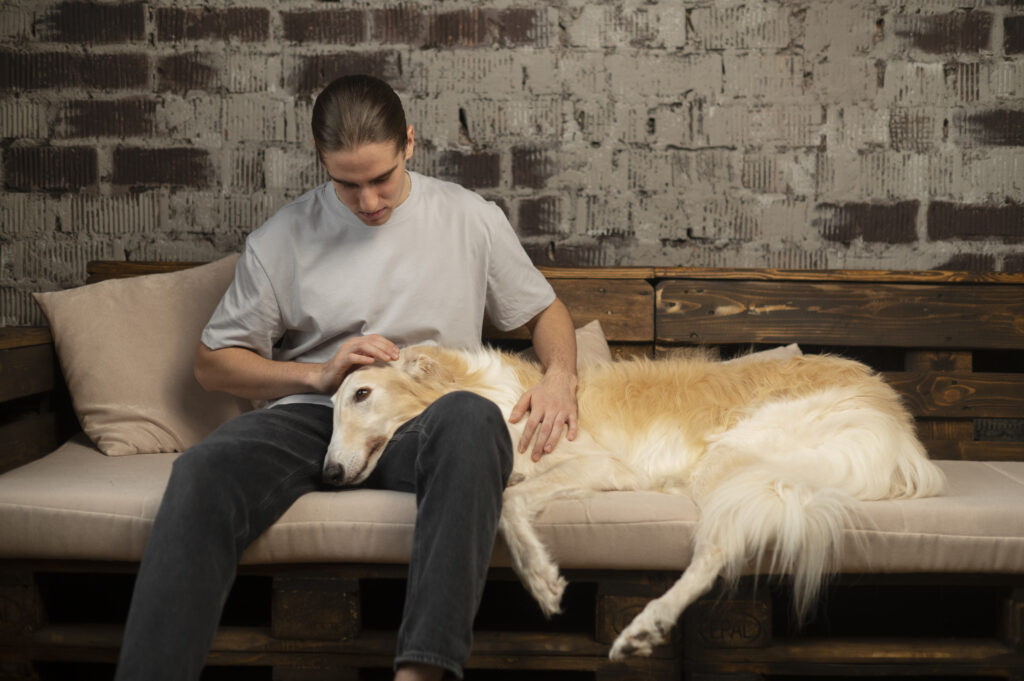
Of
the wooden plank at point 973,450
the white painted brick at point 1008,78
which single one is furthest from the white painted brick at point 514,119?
the wooden plank at point 973,450

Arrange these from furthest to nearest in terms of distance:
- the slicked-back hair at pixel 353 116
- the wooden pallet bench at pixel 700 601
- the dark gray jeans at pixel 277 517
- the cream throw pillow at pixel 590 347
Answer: the cream throw pillow at pixel 590 347, the slicked-back hair at pixel 353 116, the wooden pallet bench at pixel 700 601, the dark gray jeans at pixel 277 517

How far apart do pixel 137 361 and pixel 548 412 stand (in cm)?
114

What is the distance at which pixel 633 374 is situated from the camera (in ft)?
6.91

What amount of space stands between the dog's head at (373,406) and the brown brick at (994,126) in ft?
6.11

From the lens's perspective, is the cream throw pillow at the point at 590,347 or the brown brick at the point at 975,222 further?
the brown brick at the point at 975,222

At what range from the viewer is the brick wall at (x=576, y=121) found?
2.56 m

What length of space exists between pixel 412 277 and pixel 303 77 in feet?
3.20

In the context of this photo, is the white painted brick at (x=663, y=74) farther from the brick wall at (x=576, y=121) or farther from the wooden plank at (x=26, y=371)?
the wooden plank at (x=26, y=371)

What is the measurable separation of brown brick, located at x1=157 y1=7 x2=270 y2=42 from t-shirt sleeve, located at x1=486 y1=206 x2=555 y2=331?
1063mm

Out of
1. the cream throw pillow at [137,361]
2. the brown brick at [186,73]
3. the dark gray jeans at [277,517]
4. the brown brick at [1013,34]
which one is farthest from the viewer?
the brown brick at [186,73]

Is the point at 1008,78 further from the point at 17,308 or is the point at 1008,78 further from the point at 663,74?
the point at 17,308

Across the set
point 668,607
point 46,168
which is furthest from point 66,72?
point 668,607

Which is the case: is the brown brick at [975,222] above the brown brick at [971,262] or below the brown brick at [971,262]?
above

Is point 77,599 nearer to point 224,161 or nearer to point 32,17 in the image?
point 224,161
